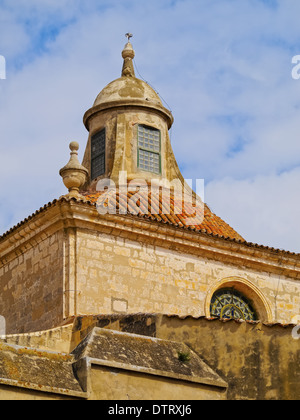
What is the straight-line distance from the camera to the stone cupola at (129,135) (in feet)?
76.8

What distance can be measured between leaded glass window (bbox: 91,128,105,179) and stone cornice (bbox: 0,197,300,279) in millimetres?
3921

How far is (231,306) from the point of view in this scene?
20859 millimetres

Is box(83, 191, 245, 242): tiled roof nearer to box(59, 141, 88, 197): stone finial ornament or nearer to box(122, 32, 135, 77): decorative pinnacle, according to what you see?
box(59, 141, 88, 197): stone finial ornament

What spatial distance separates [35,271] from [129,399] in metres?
7.59

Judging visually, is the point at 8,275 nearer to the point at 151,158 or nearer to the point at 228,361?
the point at 151,158

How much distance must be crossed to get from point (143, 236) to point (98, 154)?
490cm

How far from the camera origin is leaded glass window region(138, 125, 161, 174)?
23.6m

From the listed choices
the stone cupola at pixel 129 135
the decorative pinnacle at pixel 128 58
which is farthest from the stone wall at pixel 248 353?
the decorative pinnacle at pixel 128 58

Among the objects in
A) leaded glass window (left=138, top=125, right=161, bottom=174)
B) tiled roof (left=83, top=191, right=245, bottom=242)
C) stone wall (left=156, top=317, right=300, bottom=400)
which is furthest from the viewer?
leaded glass window (left=138, top=125, right=161, bottom=174)

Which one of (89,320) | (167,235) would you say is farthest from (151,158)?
(89,320)

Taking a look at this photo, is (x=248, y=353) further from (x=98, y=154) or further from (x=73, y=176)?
(x=98, y=154)

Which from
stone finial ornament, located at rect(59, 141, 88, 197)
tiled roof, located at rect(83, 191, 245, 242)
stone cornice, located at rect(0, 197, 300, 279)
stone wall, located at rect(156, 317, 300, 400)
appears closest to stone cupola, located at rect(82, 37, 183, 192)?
tiled roof, located at rect(83, 191, 245, 242)

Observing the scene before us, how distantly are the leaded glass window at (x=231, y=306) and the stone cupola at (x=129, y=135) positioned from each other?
3.75m

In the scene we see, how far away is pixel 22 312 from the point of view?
19.9 m
